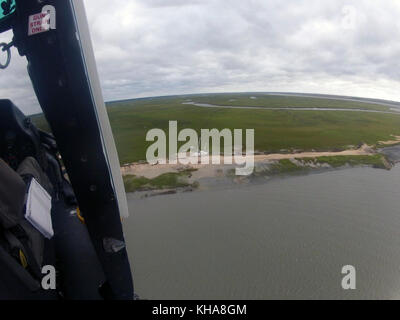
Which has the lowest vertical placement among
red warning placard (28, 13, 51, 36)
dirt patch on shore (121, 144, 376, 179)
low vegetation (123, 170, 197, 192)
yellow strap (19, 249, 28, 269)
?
yellow strap (19, 249, 28, 269)

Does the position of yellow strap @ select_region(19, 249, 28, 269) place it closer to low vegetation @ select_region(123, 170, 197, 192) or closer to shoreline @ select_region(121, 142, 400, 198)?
shoreline @ select_region(121, 142, 400, 198)

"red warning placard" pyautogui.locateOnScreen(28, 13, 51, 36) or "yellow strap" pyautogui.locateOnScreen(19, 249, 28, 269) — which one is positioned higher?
"red warning placard" pyautogui.locateOnScreen(28, 13, 51, 36)

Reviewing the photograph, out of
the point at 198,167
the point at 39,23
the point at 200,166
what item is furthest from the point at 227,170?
the point at 39,23

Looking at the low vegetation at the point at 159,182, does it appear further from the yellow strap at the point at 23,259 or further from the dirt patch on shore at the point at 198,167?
the yellow strap at the point at 23,259

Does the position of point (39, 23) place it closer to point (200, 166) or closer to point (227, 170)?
point (227, 170)

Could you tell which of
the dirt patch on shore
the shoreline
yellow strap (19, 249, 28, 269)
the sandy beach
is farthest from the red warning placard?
the sandy beach

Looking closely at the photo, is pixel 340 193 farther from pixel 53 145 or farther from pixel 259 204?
pixel 53 145

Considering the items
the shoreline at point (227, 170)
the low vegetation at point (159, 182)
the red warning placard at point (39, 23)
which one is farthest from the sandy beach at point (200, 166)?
the red warning placard at point (39, 23)
